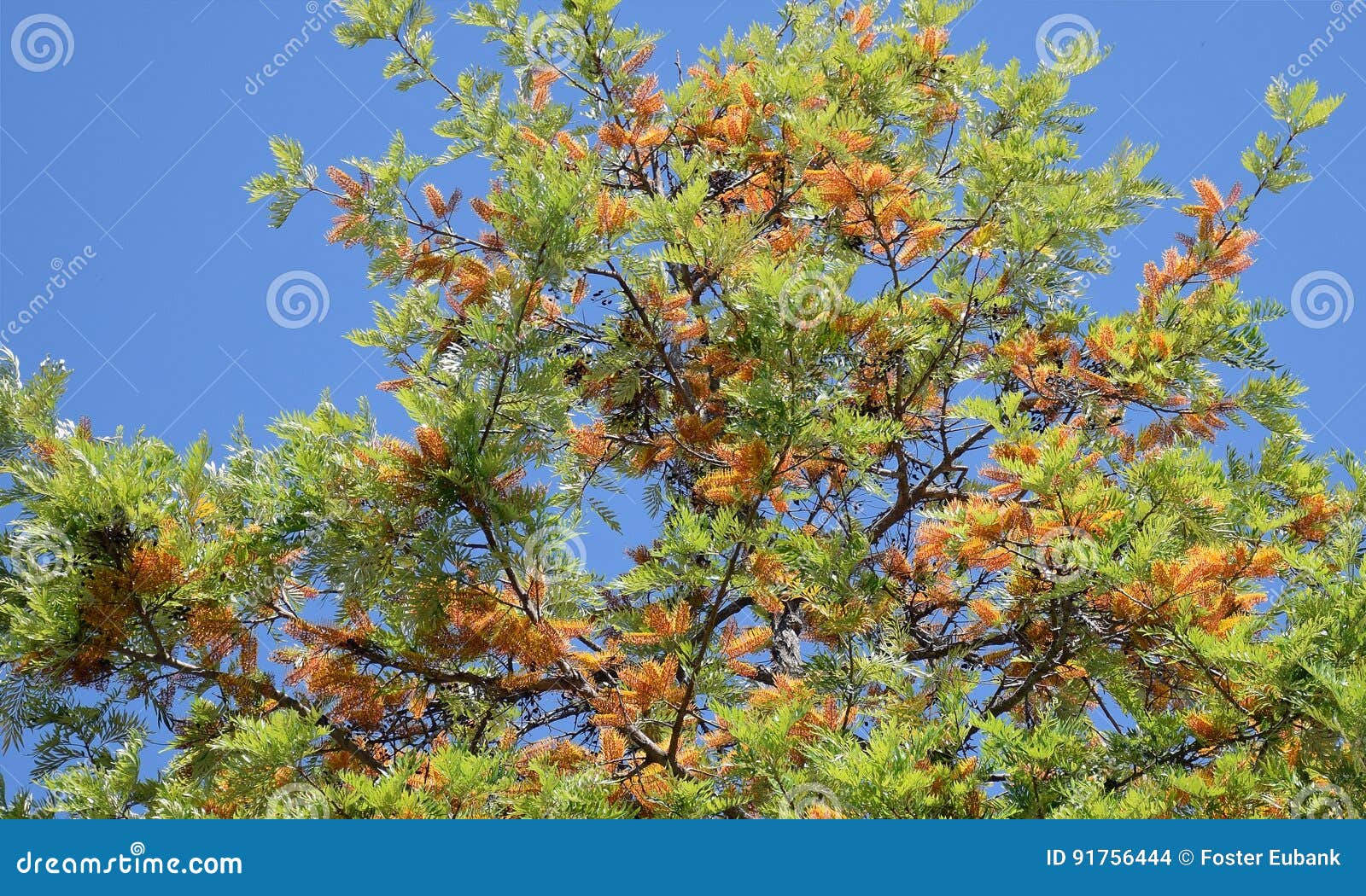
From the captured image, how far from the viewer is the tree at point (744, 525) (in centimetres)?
307

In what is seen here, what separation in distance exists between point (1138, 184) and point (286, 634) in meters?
3.32

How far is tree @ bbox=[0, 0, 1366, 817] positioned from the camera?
3072 mm

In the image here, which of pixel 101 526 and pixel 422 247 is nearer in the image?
pixel 101 526

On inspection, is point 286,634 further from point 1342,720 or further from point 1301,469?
point 1301,469

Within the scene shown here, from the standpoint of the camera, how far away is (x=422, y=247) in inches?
180

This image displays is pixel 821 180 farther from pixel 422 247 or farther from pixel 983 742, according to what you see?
pixel 983 742

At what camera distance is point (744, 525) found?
332cm

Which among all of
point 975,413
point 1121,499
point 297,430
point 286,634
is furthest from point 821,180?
point 286,634

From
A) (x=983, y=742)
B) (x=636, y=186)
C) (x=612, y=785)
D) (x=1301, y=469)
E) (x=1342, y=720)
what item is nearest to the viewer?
(x=1342, y=720)

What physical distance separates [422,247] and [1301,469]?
328 centimetres

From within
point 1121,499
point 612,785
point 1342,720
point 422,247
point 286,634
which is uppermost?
point 422,247

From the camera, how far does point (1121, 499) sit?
332 centimetres

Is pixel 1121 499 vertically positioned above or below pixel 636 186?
below

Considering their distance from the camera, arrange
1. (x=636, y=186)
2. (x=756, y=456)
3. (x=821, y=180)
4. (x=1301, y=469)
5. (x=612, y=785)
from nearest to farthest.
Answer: (x=756, y=456), (x=612, y=785), (x=821, y=180), (x=1301, y=469), (x=636, y=186)
